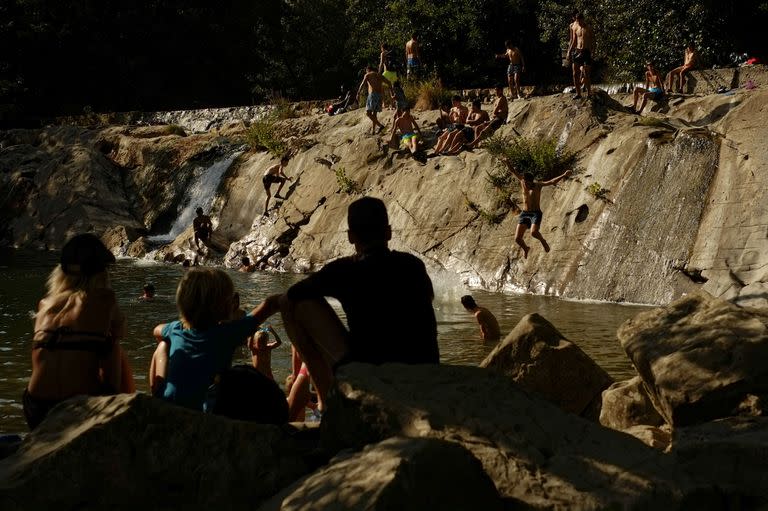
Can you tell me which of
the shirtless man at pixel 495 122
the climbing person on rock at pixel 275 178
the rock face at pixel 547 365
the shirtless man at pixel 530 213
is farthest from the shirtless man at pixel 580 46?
the rock face at pixel 547 365

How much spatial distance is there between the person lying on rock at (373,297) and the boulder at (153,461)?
2.13ft

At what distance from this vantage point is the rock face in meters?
7.20

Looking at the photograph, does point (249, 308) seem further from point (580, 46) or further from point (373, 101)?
point (373, 101)

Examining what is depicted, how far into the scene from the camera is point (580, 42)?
19703 mm

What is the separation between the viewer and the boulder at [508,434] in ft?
13.2

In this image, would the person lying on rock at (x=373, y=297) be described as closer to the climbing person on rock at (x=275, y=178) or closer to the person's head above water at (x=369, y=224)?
the person's head above water at (x=369, y=224)

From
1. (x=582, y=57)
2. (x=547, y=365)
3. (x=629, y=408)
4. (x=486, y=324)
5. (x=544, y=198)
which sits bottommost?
(x=486, y=324)

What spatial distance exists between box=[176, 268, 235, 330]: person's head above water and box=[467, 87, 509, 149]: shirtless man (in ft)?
53.9

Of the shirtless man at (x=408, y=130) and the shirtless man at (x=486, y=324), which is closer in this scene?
the shirtless man at (x=486, y=324)

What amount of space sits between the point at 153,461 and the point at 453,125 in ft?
59.4

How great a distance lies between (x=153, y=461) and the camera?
4715 mm

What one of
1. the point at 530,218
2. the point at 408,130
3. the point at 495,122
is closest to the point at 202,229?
the point at 408,130

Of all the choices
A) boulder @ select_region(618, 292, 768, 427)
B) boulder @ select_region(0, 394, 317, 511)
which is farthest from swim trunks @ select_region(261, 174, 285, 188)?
boulder @ select_region(0, 394, 317, 511)

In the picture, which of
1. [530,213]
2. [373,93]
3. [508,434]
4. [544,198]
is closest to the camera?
[508,434]
